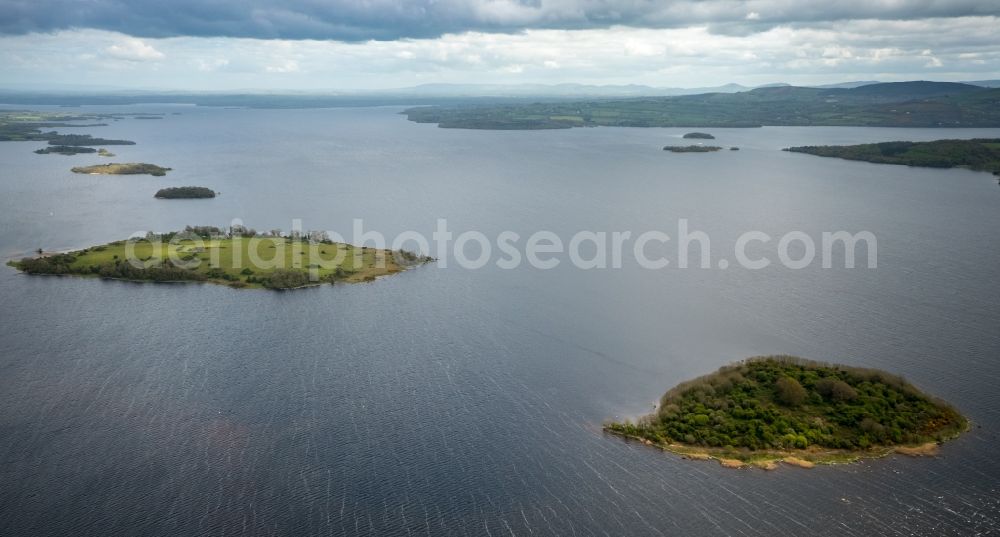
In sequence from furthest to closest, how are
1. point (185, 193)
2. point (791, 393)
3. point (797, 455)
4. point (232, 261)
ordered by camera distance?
point (185, 193)
point (232, 261)
point (791, 393)
point (797, 455)

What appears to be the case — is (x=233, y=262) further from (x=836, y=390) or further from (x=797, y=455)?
(x=836, y=390)

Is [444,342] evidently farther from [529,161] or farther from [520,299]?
[529,161]

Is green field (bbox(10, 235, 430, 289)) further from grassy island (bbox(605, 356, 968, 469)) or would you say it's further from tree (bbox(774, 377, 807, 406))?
tree (bbox(774, 377, 807, 406))

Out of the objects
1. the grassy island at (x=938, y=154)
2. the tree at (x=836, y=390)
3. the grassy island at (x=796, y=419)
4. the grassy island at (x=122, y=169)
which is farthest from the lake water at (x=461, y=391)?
the grassy island at (x=938, y=154)

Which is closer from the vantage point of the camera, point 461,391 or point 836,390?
point 836,390

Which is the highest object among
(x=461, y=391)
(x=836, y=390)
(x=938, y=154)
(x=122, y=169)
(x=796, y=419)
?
(x=938, y=154)

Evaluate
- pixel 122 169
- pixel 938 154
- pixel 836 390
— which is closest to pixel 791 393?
pixel 836 390

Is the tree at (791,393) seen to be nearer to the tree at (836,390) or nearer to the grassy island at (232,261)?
the tree at (836,390)
